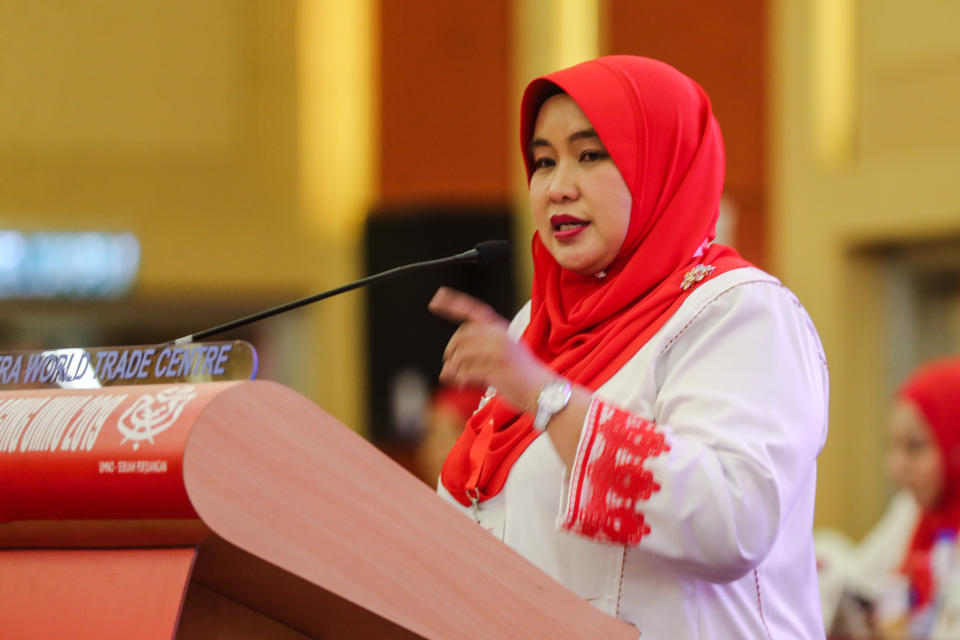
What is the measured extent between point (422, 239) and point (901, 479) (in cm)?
366

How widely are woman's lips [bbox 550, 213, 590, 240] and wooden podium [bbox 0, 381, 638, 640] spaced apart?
46 cm

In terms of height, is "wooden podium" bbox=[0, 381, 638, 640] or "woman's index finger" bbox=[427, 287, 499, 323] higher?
"woman's index finger" bbox=[427, 287, 499, 323]

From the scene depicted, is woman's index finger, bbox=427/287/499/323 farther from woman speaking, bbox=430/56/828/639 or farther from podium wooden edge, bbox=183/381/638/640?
podium wooden edge, bbox=183/381/638/640

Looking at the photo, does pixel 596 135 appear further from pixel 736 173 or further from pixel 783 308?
pixel 736 173

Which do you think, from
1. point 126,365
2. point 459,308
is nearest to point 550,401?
point 459,308

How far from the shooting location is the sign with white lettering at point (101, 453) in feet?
3.08

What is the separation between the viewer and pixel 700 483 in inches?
46.1

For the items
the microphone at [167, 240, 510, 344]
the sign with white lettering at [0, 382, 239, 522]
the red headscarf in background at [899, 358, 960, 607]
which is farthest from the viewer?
the red headscarf in background at [899, 358, 960, 607]

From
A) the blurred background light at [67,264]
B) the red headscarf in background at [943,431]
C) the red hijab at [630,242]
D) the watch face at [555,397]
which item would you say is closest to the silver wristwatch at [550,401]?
the watch face at [555,397]

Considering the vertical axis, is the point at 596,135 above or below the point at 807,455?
above

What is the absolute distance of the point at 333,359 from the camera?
748 cm

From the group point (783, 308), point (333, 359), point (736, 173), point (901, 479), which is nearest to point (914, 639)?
point (901, 479)

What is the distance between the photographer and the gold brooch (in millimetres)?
1403

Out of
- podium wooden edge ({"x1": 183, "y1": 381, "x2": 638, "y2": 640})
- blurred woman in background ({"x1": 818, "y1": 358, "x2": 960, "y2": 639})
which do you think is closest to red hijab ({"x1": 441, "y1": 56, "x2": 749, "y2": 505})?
podium wooden edge ({"x1": 183, "y1": 381, "x2": 638, "y2": 640})
